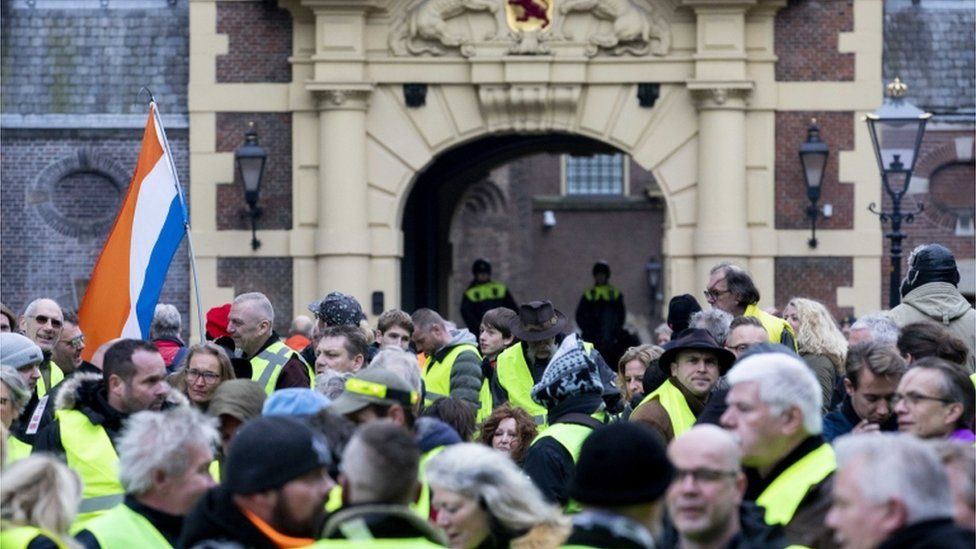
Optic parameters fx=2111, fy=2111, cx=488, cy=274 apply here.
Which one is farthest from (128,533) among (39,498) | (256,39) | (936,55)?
(936,55)

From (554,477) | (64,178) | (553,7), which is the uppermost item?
(553,7)

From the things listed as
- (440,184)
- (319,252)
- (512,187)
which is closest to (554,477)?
(319,252)

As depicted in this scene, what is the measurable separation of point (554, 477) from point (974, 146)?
1505 cm

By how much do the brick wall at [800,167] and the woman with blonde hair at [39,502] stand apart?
54.4 ft

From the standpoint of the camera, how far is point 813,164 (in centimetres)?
2216

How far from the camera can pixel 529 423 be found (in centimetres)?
977

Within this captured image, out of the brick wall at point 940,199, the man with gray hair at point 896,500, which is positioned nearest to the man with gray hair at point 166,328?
the man with gray hair at point 896,500

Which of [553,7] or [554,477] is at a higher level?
[553,7]

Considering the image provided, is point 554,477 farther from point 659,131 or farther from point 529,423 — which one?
point 659,131

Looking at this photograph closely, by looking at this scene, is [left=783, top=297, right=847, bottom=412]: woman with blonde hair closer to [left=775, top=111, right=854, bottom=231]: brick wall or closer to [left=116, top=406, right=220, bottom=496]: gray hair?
[left=116, top=406, right=220, bottom=496]: gray hair

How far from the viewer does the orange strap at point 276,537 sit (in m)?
6.21

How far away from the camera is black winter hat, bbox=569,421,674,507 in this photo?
6.02m

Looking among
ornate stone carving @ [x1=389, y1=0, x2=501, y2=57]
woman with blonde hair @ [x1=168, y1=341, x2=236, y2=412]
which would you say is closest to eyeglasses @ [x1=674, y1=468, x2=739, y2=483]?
woman with blonde hair @ [x1=168, y1=341, x2=236, y2=412]

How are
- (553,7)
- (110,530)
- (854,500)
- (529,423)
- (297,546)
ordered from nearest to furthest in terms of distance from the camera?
(854,500) → (297,546) → (110,530) → (529,423) → (553,7)
